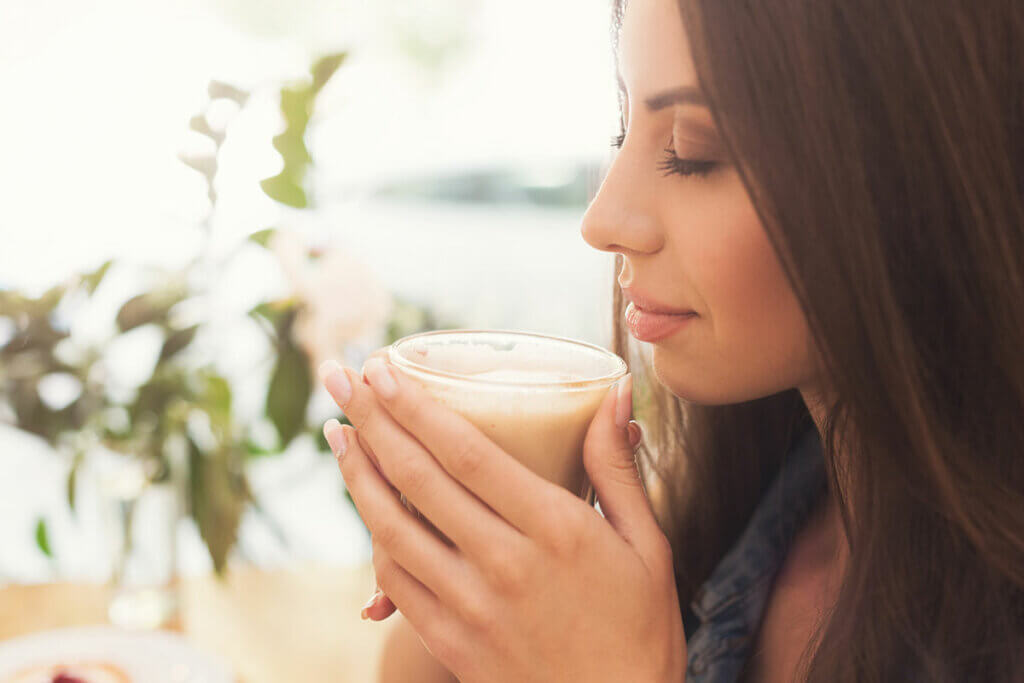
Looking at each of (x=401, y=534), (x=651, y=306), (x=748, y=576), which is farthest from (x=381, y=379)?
(x=748, y=576)

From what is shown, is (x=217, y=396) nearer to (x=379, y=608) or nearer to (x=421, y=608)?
(x=379, y=608)

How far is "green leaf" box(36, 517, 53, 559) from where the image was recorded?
125 cm

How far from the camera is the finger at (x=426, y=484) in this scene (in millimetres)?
582

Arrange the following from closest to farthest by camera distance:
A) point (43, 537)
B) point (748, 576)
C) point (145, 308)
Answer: point (748, 576), point (145, 308), point (43, 537)

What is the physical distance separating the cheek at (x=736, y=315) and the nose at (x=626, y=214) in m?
0.03

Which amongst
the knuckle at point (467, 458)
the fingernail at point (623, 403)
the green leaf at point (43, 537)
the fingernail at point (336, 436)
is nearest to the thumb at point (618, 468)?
the fingernail at point (623, 403)

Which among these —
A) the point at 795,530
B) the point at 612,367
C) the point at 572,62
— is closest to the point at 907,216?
the point at 612,367

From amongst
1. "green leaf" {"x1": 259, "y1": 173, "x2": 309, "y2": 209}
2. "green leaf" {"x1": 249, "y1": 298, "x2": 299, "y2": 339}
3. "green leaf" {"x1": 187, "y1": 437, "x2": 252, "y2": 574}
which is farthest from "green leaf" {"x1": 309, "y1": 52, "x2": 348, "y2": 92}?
"green leaf" {"x1": 187, "y1": 437, "x2": 252, "y2": 574}

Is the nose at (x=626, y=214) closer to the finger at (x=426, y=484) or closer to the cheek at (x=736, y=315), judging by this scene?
the cheek at (x=736, y=315)

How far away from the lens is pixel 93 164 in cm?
179

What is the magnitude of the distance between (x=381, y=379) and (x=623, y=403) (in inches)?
7.8

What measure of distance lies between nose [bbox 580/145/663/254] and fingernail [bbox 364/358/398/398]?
21 cm

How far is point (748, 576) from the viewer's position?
0.91m

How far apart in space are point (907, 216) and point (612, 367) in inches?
10.1
